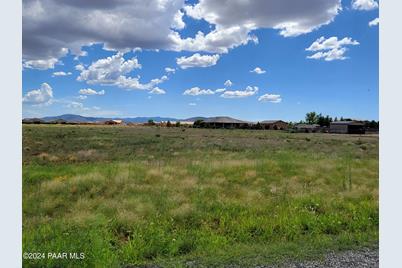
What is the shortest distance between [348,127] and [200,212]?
11.7 m

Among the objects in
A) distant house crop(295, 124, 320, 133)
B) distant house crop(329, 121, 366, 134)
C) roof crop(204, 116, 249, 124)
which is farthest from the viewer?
distant house crop(295, 124, 320, 133)

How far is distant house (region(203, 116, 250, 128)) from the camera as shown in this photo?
1297 centimetres

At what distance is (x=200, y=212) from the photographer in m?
8.98

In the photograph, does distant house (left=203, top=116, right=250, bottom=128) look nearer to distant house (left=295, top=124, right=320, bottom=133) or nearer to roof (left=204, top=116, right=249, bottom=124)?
roof (left=204, top=116, right=249, bottom=124)

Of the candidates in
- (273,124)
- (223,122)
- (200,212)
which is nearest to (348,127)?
(273,124)

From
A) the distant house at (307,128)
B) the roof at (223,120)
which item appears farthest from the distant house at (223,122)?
the distant house at (307,128)

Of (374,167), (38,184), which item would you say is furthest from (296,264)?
(374,167)

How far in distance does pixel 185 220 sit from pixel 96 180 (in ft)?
13.8

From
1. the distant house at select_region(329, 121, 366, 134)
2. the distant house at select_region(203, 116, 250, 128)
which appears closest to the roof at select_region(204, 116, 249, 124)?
the distant house at select_region(203, 116, 250, 128)

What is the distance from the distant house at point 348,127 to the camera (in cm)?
1468

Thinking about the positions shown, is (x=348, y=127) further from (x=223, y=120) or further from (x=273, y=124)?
(x=223, y=120)

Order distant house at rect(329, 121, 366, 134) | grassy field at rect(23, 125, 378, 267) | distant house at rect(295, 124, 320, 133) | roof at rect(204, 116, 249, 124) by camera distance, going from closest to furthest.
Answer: grassy field at rect(23, 125, 378, 267), roof at rect(204, 116, 249, 124), distant house at rect(329, 121, 366, 134), distant house at rect(295, 124, 320, 133)

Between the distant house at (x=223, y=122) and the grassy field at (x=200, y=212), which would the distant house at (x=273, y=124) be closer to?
the distant house at (x=223, y=122)

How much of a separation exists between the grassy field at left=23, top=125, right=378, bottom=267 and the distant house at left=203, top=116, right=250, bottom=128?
1690 mm
